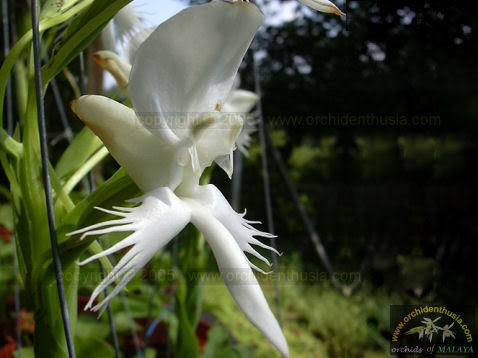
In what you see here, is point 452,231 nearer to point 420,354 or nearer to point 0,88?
point 420,354

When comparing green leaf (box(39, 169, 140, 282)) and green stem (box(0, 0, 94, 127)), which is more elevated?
green stem (box(0, 0, 94, 127))

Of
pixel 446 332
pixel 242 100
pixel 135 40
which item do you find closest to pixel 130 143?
pixel 135 40

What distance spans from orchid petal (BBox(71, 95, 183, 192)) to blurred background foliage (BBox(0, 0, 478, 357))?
0.26 meters

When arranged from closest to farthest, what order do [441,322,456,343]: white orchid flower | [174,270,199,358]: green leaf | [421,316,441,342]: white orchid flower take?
[174,270,199,358]: green leaf → [421,316,441,342]: white orchid flower → [441,322,456,343]: white orchid flower

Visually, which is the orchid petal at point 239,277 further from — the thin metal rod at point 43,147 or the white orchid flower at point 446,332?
the white orchid flower at point 446,332

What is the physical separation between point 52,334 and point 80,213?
0.43ft

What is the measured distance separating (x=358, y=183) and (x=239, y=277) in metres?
2.90

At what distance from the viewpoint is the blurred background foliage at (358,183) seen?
0.78 metres

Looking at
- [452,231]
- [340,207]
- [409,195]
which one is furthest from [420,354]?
[340,207]

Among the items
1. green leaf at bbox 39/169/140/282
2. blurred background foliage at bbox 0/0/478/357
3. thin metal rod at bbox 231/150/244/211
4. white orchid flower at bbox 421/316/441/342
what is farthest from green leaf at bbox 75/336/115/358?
thin metal rod at bbox 231/150/244/211

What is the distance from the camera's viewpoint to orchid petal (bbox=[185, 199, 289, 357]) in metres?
0.33

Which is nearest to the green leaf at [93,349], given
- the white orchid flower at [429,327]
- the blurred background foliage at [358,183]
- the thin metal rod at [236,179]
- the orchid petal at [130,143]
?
the blurred background foliage at [358,183]

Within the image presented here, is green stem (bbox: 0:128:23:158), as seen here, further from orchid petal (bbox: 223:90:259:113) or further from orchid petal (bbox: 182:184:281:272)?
orchid petal (bbox: 223:90:259:113)

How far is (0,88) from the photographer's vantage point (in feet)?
1.46
